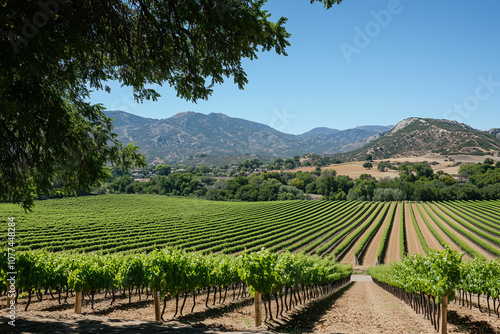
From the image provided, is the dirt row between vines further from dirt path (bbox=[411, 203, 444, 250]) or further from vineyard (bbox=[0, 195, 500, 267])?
dirt path (bbox=[411, 203, 444, 250])

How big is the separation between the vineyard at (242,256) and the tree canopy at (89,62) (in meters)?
4.08

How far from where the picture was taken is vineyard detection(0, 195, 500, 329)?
9523 millimetres

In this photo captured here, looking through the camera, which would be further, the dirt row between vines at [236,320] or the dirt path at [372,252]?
the dirt path at [372,252]

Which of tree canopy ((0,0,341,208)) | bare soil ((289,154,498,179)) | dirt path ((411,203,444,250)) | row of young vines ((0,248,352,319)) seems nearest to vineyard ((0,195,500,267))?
dirt path ((411,203,444,250))

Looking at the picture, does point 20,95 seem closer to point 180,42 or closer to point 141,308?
point 180,42

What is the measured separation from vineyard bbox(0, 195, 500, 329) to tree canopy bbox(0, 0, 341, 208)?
4.08 m

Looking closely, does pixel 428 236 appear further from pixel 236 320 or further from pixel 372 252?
pixel 236 320

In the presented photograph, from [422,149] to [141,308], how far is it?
221793mm

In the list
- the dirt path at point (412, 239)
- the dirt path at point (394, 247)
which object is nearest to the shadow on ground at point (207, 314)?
the dirt path at point (412, 239)

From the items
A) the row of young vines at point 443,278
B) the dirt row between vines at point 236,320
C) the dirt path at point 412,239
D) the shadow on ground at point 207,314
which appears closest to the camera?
the dirt row between vines at point 236,320

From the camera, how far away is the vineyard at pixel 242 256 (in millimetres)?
9523

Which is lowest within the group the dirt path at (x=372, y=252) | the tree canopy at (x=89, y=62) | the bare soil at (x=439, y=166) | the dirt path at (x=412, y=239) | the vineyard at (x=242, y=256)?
the dirt path at (x=372, y=252)

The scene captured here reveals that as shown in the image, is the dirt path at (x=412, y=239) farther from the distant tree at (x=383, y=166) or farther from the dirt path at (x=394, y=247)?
the distant tree at (x=383, y=166)

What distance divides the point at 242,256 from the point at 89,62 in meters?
7.54
